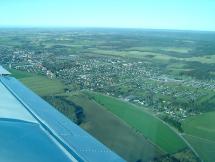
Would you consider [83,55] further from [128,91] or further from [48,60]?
[128,91]

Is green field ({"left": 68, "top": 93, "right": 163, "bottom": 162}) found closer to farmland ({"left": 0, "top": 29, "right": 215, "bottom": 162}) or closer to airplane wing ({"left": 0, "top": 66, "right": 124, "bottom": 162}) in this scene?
farmland ({"left": 0, "top": 29, "right": 215, "bottom": 162})

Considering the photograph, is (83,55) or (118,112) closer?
(118,112)

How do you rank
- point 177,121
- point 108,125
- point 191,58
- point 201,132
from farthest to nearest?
point 191,58 → point 177,121 → point 201,132 → point 108,125

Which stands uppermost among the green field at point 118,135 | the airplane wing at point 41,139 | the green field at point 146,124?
the airplane wing at point 41,139

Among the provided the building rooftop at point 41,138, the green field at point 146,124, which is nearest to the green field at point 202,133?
the green field at point 146,124

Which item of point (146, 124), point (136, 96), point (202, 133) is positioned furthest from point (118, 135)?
point (136, 96)

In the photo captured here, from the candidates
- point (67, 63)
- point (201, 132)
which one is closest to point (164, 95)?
point (201, 132)

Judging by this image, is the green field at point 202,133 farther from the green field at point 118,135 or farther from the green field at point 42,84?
the green field at point 42,84

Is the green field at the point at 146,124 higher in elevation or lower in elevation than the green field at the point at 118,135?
lower
